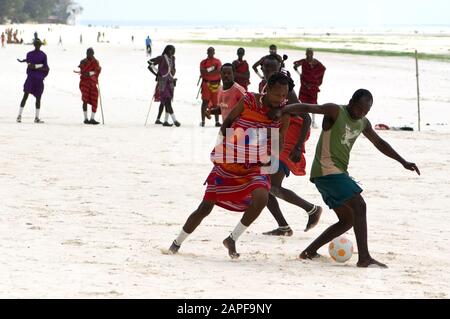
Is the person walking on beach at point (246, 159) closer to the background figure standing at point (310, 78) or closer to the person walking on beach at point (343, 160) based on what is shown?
the person walking on beach at point (343, 160)

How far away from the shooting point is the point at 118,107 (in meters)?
24.5

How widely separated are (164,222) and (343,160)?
2550mm

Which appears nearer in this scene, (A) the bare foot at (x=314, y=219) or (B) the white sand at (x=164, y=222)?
(B) the white sand at (x=164, y=222)

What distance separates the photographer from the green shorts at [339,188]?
8031 millimetres

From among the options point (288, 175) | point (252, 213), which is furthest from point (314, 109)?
point (288, 175)

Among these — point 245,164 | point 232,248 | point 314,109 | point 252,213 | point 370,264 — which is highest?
point 314,109

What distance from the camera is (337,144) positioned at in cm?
803

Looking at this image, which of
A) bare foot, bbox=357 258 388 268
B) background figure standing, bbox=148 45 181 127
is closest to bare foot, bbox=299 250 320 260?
bare foot, bbox=357 258 388 268

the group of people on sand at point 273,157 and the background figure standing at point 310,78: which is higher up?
the background figure standing at point 310,78

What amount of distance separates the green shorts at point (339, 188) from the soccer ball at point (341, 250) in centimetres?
33

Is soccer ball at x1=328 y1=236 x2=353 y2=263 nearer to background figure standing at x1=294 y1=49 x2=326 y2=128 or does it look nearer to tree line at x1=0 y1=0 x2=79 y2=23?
background figure standing at x1=294 y1=49 x2=326 y2=128

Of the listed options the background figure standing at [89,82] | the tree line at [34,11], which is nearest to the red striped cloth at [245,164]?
the background figure standing at [89,82]

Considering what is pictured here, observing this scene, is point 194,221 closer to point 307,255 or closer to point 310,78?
point 307,255
